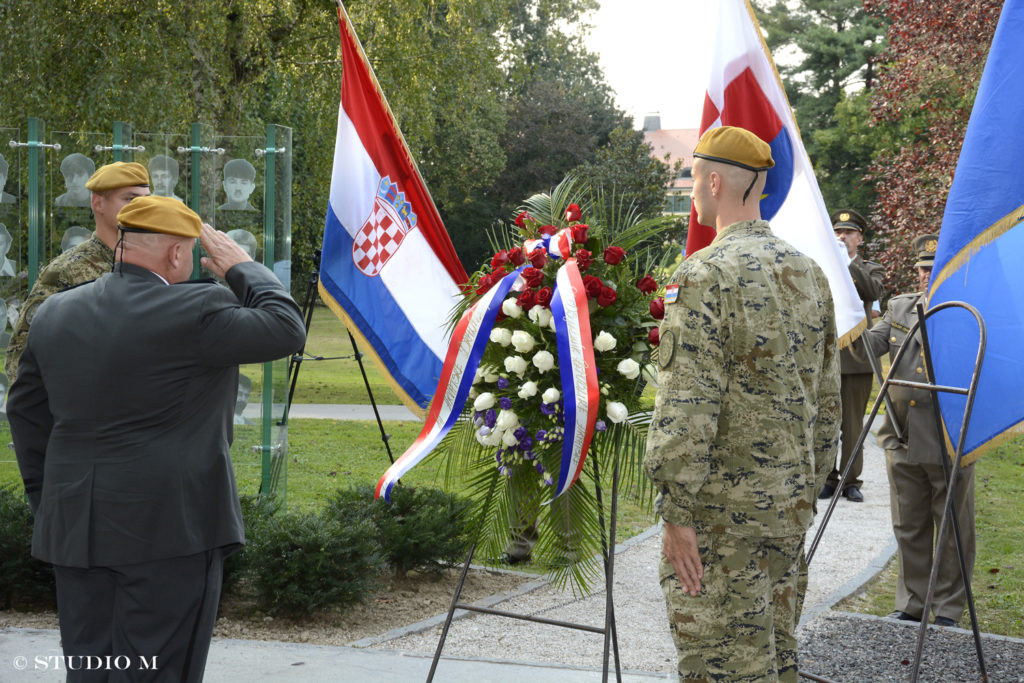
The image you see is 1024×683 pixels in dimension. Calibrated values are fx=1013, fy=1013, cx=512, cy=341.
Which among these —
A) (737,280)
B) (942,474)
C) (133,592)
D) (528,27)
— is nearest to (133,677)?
(133,592)

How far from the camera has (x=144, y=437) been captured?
3.11 m

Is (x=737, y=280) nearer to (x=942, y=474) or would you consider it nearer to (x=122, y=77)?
(x=942, y=474)

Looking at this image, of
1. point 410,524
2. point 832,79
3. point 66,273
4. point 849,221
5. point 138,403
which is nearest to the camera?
point 138,403

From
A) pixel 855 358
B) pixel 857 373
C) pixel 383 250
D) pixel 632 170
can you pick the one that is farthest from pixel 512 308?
pixel 632 170

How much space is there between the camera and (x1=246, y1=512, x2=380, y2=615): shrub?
5.52m

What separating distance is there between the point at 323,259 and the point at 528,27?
1461 inches

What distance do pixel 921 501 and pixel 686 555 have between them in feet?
11.8

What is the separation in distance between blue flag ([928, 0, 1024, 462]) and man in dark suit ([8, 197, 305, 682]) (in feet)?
11.0

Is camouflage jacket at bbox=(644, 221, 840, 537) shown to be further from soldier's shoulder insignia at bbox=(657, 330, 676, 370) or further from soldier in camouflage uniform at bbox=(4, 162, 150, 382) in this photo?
soldier in camouflage uniform at bbox=(4, 162, 150, 382)

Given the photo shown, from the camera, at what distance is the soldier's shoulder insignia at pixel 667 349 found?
312 cm

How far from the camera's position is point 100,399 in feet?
10.1

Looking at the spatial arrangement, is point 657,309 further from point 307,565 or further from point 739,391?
point 307,565

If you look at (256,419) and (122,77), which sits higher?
(122,77)

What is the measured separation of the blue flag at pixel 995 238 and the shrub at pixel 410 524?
300cm
